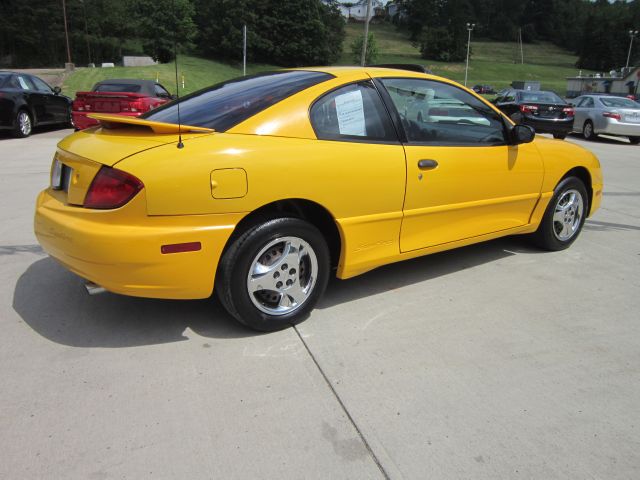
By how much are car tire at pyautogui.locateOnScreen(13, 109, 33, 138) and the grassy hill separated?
18537mm

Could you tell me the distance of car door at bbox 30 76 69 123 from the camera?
43.7 feet

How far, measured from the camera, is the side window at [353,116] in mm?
3223

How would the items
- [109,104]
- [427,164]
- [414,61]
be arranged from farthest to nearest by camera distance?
[414,61], [109,104], [427,164]

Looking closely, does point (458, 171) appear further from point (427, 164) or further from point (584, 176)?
point (584, 176)

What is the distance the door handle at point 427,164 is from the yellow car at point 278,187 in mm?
20

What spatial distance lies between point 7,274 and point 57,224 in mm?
1455

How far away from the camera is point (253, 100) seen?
3.24 metres

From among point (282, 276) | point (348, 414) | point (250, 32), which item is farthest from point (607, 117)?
point (250, 32)

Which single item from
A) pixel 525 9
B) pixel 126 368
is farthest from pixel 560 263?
pixel 525 9

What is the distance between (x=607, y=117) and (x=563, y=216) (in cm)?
1210

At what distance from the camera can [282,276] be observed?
3.15 metres

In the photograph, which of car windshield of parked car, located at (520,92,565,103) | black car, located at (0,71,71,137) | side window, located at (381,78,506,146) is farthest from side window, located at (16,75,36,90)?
car windshield of parked car, located at (520,92,565,103)

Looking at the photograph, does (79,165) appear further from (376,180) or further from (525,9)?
(525,9)

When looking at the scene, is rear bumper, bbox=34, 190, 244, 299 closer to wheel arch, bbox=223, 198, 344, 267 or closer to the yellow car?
the yellow car
